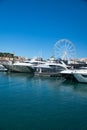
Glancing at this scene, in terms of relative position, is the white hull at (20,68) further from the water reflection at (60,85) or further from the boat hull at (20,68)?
A: the water reflection at (60,85)

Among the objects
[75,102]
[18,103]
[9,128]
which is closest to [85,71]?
[75,102]

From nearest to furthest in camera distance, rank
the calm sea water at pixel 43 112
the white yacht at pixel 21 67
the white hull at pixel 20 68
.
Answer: the calm sea water at pixel 43 112, the white yacht at pixel 21 67, the white hull at pixel 20 68

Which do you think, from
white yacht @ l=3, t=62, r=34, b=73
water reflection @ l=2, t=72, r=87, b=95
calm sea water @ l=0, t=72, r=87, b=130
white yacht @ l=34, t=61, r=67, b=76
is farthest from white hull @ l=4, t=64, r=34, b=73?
calm sea water @ l=0, t=72, r=87, b=130

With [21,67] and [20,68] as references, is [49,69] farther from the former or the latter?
[20,68]

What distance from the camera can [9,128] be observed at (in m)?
11.6

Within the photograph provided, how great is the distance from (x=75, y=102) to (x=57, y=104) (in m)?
1.80

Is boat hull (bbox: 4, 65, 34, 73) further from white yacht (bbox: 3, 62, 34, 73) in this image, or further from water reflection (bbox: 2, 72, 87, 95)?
water reflection (bbox: 2, 72, 87, 95)

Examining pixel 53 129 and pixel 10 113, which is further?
pixel 10 113

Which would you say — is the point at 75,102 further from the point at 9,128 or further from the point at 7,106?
the point at 9,128

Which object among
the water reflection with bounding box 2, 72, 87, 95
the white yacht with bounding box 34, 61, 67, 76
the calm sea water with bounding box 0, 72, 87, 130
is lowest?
the calm sea water with bounding box 0, 72, 87, 130

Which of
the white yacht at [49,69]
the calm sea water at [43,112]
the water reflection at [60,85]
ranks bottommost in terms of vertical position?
the calm sea water at [43,112]

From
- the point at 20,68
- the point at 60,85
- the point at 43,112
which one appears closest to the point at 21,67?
the point at 20,68

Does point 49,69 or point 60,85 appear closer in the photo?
point 60,85

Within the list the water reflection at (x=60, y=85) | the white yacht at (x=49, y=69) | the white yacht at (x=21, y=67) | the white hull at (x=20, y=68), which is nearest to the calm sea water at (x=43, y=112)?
the water reflection at (x=60, y=85)
